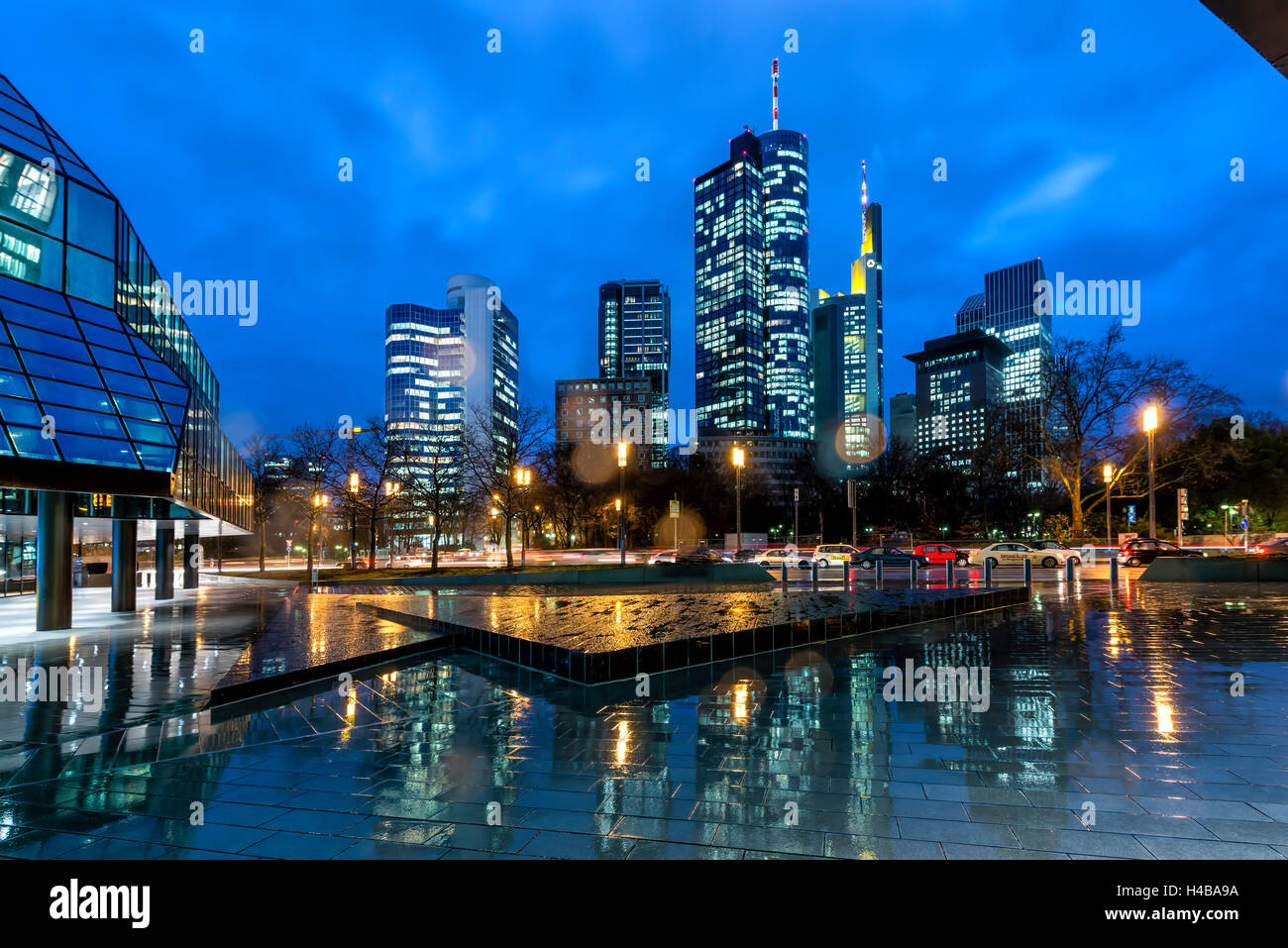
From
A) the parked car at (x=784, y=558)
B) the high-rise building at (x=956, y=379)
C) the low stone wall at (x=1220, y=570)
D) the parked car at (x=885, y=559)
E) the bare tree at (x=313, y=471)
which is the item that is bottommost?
the parked car at (x=784, y=558)

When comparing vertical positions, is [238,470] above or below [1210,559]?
above

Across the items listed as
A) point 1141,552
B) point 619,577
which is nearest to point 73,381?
point 619,577

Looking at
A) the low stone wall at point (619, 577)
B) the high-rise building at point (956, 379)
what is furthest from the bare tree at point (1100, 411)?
the high-rise building at point (956, 379)

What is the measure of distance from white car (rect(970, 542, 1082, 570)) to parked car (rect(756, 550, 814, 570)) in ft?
30.9

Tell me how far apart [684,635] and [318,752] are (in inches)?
209

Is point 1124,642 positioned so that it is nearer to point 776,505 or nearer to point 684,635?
point 684,635

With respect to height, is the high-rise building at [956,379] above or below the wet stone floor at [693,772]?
above

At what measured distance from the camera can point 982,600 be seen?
637 inches

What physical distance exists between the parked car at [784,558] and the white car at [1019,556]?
370 inches

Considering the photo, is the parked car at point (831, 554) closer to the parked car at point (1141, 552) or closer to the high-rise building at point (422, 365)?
the parked car at point (1141, 552)

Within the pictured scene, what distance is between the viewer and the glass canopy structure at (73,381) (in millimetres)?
13281

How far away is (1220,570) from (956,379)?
549 feet
